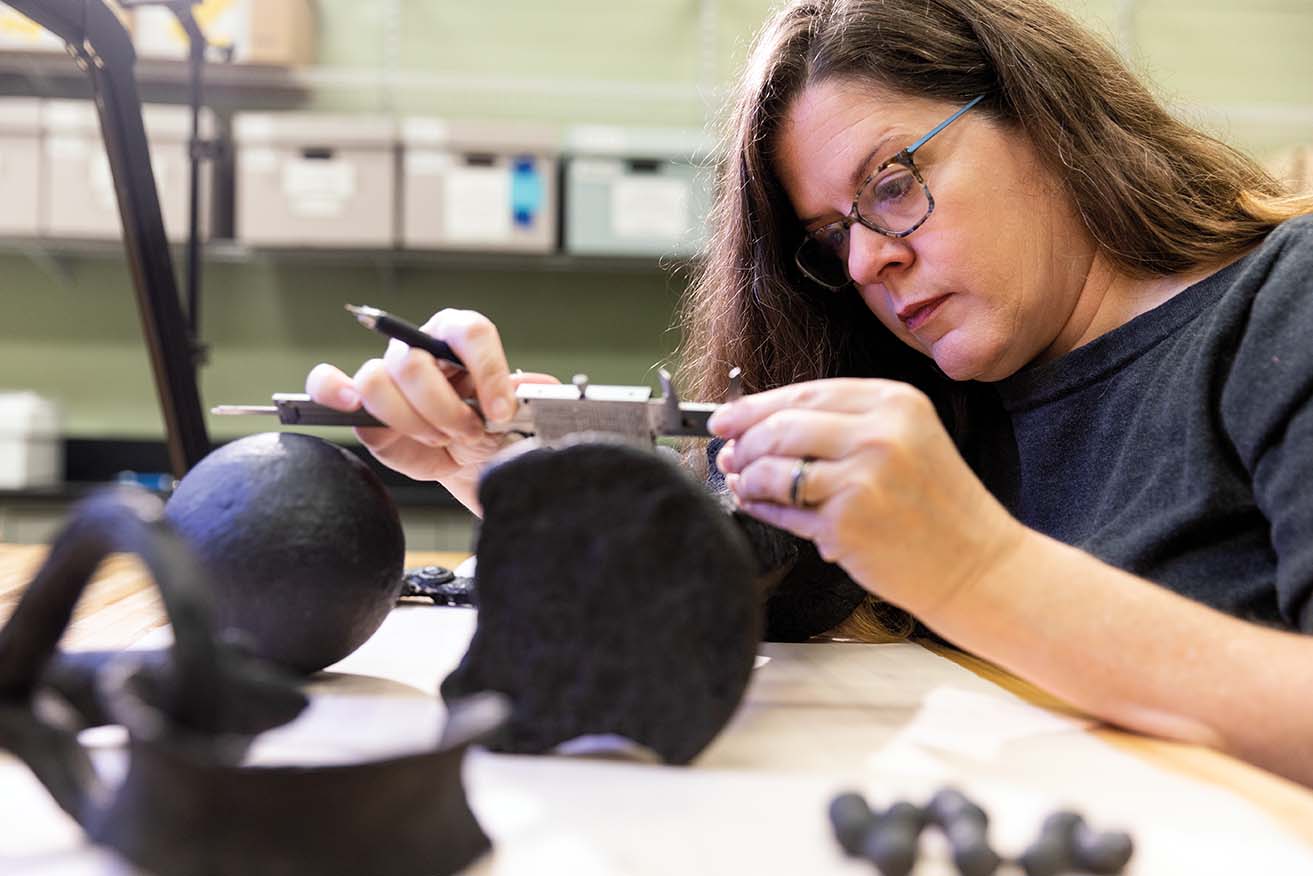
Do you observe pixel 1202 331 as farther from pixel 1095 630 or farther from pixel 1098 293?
pixel 1095 630

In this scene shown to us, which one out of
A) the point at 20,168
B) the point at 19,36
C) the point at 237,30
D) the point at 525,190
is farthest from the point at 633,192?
the point at 19,36

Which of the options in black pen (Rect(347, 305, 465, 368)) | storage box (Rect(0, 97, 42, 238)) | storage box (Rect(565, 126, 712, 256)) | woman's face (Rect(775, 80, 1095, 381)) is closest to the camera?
black pen (Rect(347, 305, 465, 368))

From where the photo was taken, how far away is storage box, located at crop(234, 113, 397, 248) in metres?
2.55

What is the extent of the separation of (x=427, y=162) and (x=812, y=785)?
7.57 feet

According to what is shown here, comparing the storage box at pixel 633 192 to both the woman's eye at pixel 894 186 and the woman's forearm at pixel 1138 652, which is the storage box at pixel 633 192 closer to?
the woman's eye at pixel 894 186

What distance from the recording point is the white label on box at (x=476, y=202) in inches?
103

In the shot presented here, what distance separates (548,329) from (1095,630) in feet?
8.38

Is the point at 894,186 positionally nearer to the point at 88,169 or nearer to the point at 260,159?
the point at 260,159

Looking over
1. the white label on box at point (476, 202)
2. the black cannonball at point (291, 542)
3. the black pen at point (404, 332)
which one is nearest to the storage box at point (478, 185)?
the white label on box at point (476, 202)

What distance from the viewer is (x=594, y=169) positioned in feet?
8.64

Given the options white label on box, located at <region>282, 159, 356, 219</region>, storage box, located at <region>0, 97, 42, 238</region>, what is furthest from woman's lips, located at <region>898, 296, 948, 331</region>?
storage box, located at <region>0, 97, 42, 238</region>

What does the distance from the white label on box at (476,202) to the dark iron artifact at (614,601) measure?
215cm

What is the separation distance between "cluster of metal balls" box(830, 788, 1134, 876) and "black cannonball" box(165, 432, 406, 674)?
1.11ft

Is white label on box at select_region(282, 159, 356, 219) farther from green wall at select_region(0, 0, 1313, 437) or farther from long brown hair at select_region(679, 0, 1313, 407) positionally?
long brown hair at select_region(679, 0, 1313, 407)
